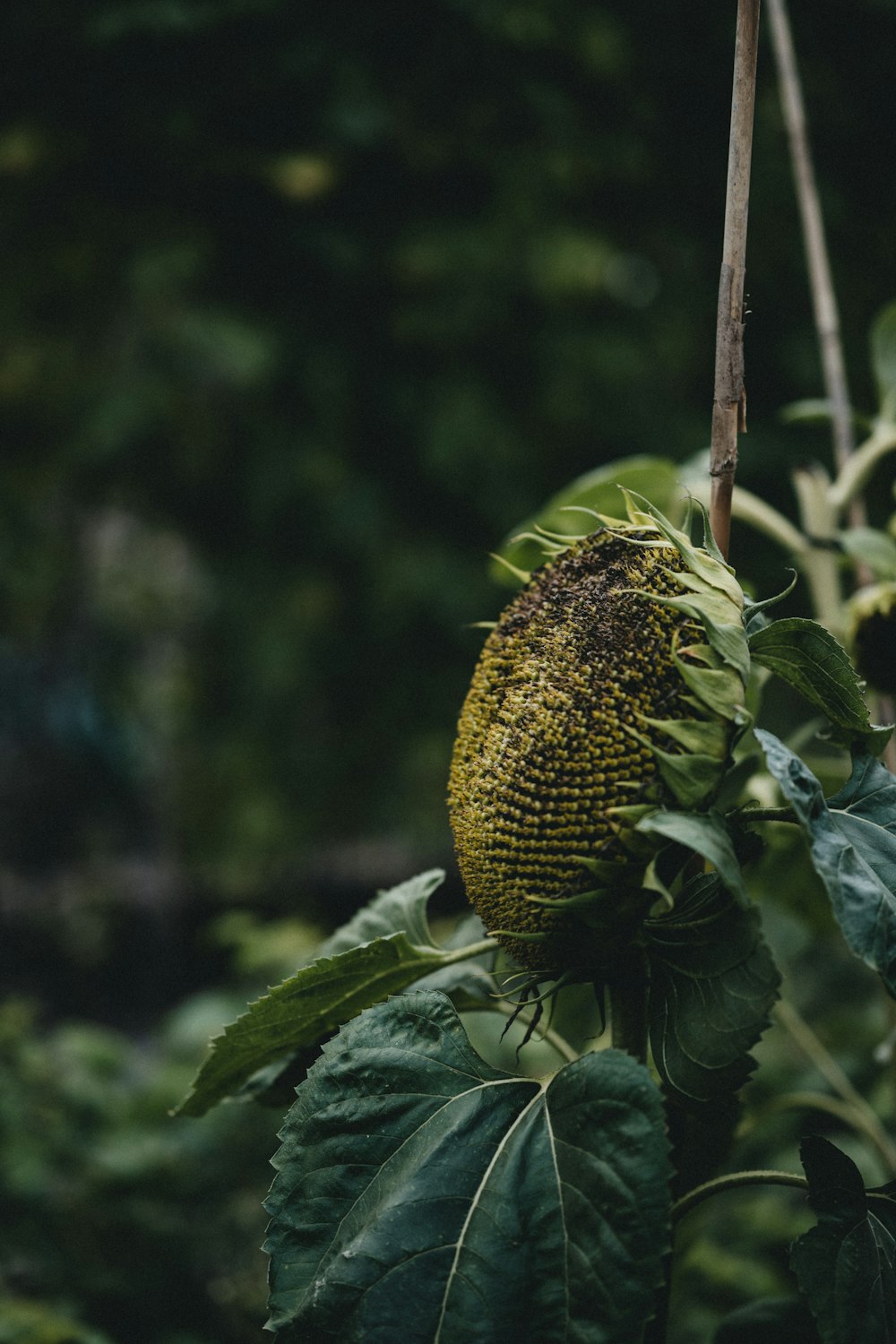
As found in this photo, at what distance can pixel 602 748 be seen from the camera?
0.56m

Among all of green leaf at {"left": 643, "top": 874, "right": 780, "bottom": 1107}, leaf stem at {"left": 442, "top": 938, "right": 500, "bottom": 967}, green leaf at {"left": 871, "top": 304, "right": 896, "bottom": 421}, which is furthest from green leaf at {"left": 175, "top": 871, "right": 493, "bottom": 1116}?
green leaf at {"left": 871, "top": 304, "right": 896, "bottom": 421}

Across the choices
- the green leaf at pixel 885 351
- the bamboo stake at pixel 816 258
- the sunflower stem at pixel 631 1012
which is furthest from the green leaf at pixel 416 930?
the green leaf at pixel 885 351

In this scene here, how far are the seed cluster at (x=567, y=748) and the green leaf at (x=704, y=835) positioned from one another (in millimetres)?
29

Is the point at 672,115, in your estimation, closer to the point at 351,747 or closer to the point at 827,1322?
the point at 351,747

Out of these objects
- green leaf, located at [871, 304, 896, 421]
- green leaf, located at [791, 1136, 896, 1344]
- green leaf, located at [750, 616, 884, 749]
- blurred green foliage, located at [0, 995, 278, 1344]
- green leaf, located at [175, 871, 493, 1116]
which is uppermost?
green leaf, located at [871, 304, 896, 421]

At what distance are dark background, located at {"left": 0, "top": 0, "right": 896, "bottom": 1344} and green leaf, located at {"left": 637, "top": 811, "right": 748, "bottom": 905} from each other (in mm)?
3085

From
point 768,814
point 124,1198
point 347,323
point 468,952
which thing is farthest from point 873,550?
point 347,323

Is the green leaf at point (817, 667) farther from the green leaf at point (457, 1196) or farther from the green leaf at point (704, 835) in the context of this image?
the green leaf at point (457, 1196)

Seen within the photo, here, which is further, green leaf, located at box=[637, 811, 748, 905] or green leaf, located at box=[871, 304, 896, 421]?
green leaf, located at box=[871, 304, 896, 421]

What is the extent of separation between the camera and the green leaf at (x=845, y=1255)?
21.7 inches

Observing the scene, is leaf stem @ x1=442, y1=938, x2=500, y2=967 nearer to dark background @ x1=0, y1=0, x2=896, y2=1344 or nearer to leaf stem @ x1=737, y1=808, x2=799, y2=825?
leaf stem @ x1=737, y1=808, x2=799, y2=825

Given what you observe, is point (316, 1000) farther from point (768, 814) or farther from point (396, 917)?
point (768, 814)

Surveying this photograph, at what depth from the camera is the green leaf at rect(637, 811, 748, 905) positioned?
19.6 inches

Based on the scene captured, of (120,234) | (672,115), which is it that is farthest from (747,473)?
(120,234)
